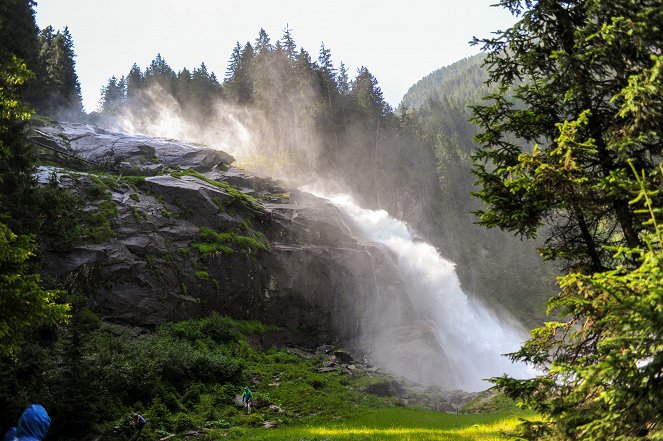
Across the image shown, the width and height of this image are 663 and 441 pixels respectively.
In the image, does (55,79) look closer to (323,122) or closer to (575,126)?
(323,122)

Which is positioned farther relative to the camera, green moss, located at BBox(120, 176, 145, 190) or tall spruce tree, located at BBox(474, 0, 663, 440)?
green moss, located at BBox(120, 176, 145, 190)

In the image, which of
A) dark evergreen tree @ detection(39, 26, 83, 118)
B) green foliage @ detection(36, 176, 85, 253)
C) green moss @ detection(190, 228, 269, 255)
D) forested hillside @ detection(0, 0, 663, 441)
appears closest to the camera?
forested hillside @ detection(0, 0, 663, 441)

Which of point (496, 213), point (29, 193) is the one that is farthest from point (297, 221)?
point (496, 213)

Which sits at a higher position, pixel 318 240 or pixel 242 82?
pixel 242 82

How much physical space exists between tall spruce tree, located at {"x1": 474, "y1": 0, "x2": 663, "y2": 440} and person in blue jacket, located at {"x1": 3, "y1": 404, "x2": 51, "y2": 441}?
5643mm

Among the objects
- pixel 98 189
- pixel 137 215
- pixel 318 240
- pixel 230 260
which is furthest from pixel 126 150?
pixel 318 240

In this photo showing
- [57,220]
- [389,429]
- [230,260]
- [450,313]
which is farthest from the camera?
[450,313]

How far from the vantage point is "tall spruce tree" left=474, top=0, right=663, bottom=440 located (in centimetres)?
435

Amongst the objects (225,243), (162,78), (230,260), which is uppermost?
(162,78)

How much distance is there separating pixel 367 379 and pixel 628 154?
2175cm

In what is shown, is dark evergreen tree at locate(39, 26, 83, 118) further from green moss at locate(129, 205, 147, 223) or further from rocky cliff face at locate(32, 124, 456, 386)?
green moss at locate(129, 205, 147, 223)

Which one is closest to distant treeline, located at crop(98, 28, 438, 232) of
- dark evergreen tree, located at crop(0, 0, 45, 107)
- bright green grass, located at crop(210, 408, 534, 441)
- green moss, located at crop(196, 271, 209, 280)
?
dark evergreen tree, located at crop(0, 0, 45, 107)

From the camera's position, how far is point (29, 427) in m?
4.45

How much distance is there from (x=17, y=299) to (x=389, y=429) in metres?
11.5
